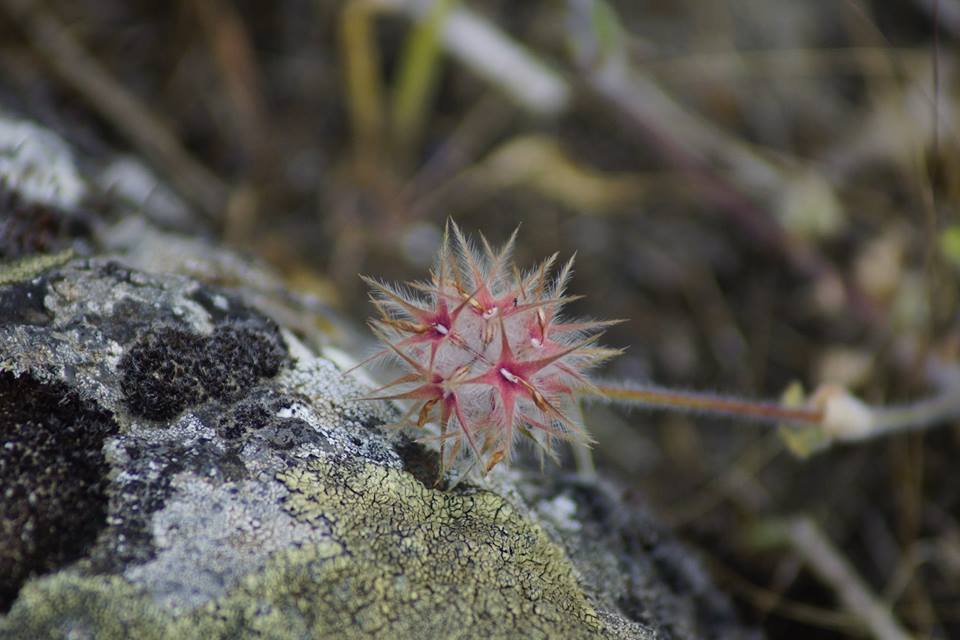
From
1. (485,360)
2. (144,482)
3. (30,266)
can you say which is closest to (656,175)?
(485,360)

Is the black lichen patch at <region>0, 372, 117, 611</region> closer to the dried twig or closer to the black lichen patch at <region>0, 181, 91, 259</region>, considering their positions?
the black lichen patch at <region>0, 181, 91, 259</region>

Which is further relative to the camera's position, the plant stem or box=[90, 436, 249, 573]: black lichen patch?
the plant stem

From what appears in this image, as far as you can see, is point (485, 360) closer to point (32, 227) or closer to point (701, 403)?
point (701, 403)

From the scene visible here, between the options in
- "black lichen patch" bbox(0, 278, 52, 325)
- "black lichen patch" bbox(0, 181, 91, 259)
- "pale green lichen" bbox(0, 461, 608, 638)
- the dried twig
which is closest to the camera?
"pale green lichen" bbox(0, 461, 608, 638)

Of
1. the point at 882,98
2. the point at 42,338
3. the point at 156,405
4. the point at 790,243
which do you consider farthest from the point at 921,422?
the point at 42,338

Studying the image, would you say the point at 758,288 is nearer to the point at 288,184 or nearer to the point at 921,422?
the point at 921,422

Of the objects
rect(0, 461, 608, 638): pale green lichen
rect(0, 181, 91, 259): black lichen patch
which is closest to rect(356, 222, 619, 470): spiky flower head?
rect(0, 461, 608, 638): pale green lichen
